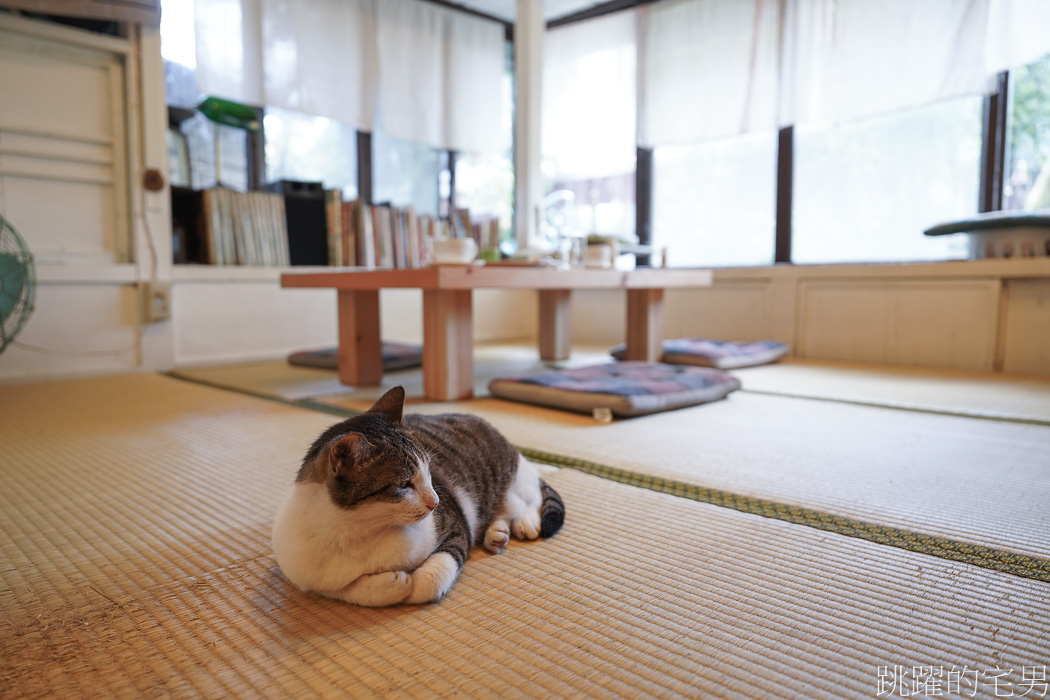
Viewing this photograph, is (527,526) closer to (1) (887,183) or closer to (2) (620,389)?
(2) (620,389)

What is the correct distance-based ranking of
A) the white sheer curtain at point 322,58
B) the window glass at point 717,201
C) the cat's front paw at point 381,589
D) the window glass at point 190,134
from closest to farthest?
the cat's front paw at point 381,589, the window glass at point 190,134, the white sheer curtain at point 322,58, the window glass at point 717,201

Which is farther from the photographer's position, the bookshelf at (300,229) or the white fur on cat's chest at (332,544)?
the bookshelf at (300,229)

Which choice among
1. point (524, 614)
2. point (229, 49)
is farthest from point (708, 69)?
point (524, 614)

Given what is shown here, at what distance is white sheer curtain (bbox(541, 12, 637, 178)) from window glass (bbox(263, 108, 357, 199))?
51.4 inches

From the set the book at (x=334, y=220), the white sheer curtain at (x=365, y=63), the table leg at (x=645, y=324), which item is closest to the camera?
the table leg at (x=645, y=324)

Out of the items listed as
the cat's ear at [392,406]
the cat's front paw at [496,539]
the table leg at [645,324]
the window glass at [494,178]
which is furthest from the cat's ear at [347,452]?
the window glass at [494,178]

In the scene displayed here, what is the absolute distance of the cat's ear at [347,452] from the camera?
0.66 meters

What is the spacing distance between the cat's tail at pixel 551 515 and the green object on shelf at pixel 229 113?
2862mm

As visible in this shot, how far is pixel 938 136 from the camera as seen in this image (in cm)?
311

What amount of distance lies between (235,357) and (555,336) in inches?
63.1

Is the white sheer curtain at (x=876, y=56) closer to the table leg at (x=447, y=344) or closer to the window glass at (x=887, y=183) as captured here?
the window glass at (x=887, y=183)

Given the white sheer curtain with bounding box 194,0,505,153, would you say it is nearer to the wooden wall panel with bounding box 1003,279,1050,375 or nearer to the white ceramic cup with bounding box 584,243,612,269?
the white ceramic cup with bounding box 584,243,612,269

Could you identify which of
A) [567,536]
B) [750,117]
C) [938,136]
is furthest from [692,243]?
[567,536]

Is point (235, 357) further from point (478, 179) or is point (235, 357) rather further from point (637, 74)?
point (637, 74)
